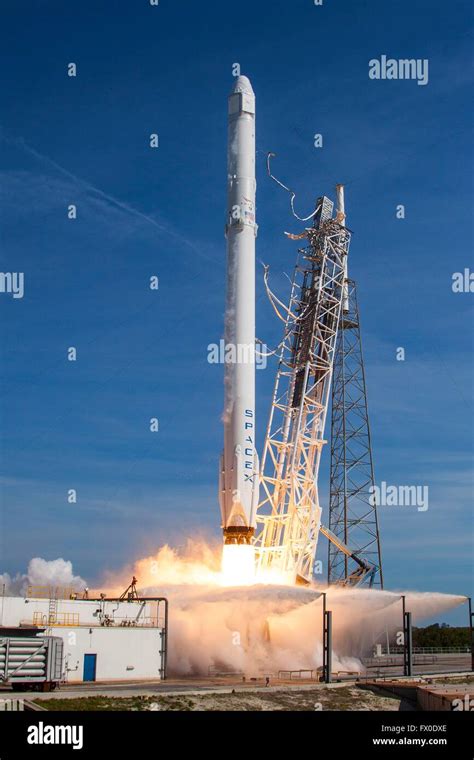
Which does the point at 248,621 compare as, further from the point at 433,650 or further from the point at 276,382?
the point at 433,650

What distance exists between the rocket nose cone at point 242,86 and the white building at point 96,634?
29.5 m

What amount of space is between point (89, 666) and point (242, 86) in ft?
110

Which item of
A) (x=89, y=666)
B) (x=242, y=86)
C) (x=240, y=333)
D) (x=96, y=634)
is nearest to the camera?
(x=89, y=666)

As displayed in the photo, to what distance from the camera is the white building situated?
39.2 m

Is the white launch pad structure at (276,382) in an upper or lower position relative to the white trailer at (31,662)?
upper

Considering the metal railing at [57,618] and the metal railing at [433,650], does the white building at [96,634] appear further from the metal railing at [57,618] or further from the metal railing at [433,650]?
the metal railing at [433,650]

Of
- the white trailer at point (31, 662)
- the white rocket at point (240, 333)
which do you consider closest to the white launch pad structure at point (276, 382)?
the white rocket at point (240, 333)

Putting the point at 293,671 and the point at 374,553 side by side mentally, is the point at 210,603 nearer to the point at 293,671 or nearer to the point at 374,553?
the point at 293,671

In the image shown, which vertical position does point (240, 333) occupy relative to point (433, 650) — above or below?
above

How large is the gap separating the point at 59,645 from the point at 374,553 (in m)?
37.2
